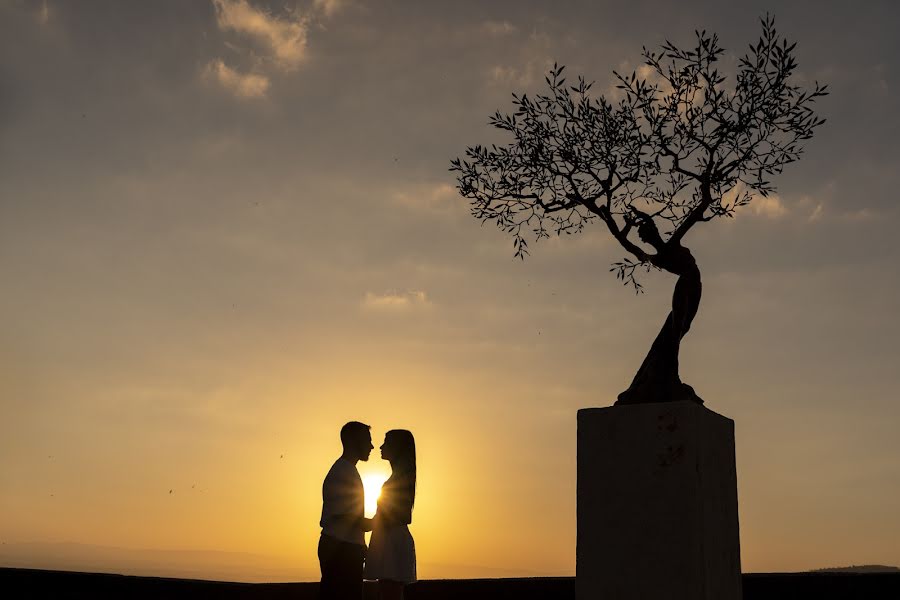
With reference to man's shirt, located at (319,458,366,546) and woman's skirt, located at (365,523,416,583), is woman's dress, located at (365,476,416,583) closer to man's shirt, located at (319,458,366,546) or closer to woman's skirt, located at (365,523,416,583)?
woman's skirt, located at (365,523,416,583)

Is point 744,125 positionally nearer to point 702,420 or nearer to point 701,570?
point 702,420

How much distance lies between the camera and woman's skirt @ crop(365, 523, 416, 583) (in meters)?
8.81

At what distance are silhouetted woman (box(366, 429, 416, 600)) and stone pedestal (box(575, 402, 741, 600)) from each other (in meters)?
2.24

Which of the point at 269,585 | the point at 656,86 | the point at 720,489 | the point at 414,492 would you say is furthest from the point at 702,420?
the point at 269,585

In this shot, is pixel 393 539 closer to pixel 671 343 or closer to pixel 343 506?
pixel 343 506

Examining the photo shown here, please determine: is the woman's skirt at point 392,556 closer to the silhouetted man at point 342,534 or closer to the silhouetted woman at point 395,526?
the silhouetted woman at point 395,526

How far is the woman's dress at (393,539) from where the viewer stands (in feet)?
28.9

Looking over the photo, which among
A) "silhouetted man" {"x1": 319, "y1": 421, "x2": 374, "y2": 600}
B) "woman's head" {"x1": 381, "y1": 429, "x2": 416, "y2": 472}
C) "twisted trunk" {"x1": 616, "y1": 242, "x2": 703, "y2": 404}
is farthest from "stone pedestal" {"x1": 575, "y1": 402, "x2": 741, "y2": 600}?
"silhouetted man" {"x1": 319, "y1": 421, "x2": 374, "y2": 600}

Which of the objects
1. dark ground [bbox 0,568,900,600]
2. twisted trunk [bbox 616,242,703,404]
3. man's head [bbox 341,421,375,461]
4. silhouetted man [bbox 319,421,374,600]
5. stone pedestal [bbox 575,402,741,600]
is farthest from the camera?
dark ground [bbox 0,568,900,600]

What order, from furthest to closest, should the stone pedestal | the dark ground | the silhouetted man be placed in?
1. the dark ground
2. the stone pedestal
3. the silhouetted man

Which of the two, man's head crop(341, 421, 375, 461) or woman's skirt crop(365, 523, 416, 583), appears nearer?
man's head crop(341, 421, 375, 461)

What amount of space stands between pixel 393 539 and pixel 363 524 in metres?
0.82

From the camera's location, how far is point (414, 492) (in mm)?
9047

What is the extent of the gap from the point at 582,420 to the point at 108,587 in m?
6.50
